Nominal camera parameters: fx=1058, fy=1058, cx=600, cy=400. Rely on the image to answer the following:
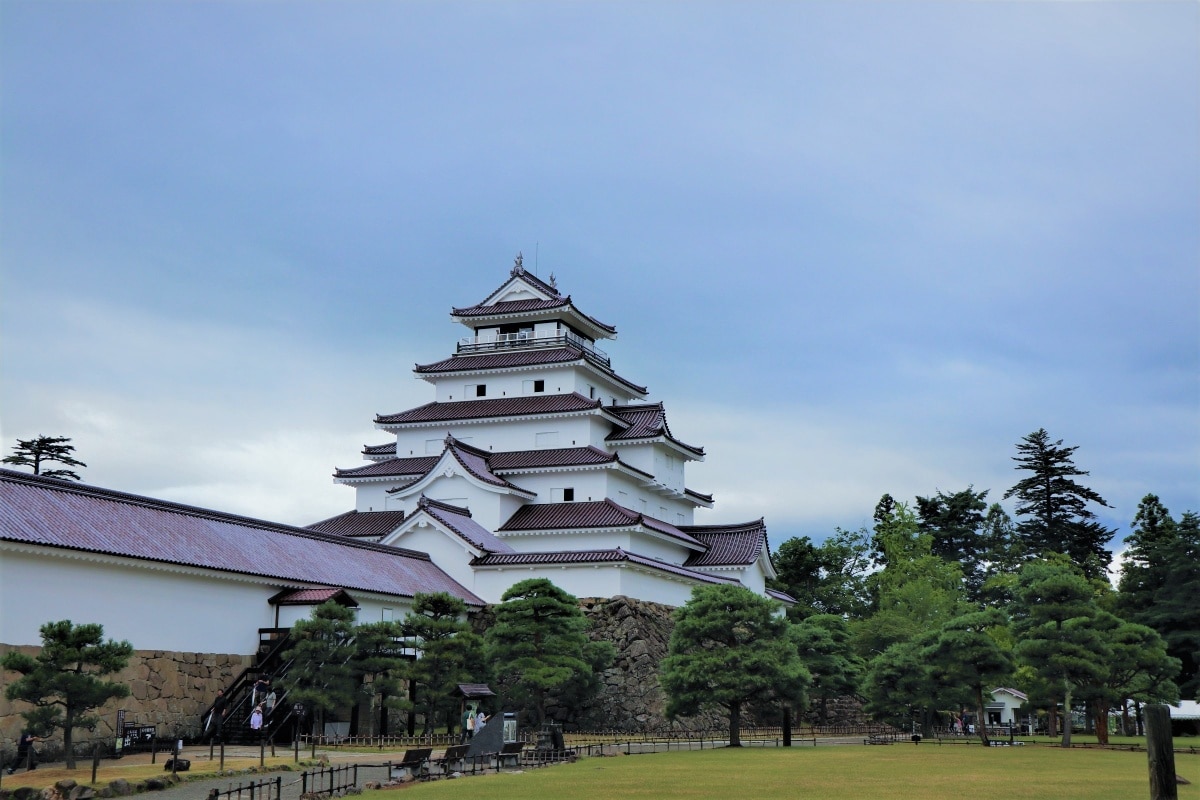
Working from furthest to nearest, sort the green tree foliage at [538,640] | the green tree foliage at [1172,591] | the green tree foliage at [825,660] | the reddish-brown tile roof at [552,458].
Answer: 1. the green tree foliage at [1172,591]
2. the reddish-brown tile roof at [552,458]
3. the green tree foliage at [825,660]
4. the green tree foliage at [538,640]

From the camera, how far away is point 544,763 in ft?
90.6

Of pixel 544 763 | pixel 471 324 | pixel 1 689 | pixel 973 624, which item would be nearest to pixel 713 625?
pixel 544 763

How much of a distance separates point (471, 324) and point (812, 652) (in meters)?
24.8

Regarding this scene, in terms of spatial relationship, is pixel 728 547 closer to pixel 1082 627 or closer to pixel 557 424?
pixel 557 424

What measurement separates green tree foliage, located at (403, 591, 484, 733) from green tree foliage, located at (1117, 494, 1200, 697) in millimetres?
39566

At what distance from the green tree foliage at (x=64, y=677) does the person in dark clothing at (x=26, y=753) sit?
4.11 ft

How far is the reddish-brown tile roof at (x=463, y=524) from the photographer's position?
44000mm

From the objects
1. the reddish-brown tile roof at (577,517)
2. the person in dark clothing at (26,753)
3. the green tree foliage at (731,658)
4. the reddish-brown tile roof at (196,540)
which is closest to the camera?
the person in dark clothing at (26,753)

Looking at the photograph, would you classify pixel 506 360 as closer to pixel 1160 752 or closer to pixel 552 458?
pixel 552 458

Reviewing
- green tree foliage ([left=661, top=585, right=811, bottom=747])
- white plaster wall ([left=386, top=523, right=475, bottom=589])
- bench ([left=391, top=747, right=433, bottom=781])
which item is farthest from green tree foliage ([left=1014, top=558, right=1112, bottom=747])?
bench ([left=391, top=747, right=433, bottom=781])

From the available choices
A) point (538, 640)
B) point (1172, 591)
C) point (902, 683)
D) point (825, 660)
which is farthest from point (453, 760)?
point (1172, 591)

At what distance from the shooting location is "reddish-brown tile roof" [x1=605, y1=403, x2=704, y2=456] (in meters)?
52.8

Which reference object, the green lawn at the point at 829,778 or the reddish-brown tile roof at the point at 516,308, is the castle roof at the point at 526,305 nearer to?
the reddish-brown tile roof at the point at 516,308

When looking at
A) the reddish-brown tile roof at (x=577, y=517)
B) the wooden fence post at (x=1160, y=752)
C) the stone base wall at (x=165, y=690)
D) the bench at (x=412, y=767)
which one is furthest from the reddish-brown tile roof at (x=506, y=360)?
the wooden fence post at (x=1160, y=752)
